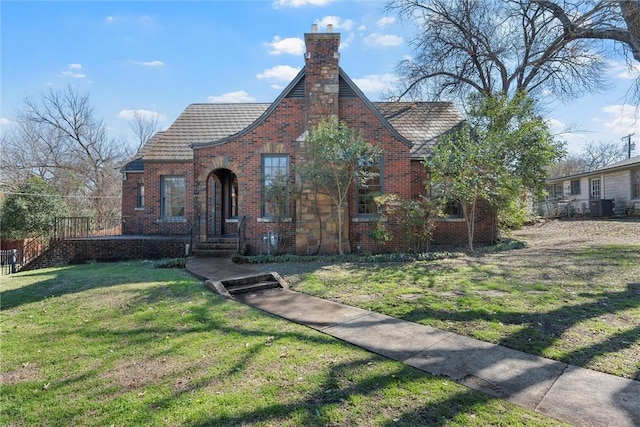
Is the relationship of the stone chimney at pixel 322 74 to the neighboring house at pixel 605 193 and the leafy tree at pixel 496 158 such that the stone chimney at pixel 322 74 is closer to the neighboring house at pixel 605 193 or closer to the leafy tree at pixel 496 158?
the leafy tree at pixel 496 158

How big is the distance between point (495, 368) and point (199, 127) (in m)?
16.5

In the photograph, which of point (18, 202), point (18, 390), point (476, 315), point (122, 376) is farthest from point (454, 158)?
point (18, 202)

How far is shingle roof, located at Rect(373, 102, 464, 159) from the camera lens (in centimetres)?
1466

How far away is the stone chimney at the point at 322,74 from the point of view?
12227 mm

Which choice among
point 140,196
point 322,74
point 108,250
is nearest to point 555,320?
point 322,74

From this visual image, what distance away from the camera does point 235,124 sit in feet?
56.5

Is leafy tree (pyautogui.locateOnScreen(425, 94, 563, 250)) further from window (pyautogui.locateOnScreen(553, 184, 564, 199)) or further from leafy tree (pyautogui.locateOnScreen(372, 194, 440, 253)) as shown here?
window (pyautogui.locateOnScreen(553, 184, 564, 199))

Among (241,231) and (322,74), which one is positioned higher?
(322,74)

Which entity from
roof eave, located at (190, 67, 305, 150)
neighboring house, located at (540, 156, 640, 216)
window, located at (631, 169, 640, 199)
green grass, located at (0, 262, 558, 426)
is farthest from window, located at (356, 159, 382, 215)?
window, located at (631, 169, 640, 199)

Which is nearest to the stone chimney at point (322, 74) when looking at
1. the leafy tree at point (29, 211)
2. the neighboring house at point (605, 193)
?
the leafy tree at point (29, 211)

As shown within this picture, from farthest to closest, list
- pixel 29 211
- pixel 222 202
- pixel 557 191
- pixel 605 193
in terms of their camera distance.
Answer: pixel 557 191 < pixel 605 193 < pixel 29 211 < pixel 222 202

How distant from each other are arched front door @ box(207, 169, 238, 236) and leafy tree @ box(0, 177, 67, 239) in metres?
10.5

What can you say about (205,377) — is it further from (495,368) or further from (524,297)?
(524,297)

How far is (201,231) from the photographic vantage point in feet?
41.1
